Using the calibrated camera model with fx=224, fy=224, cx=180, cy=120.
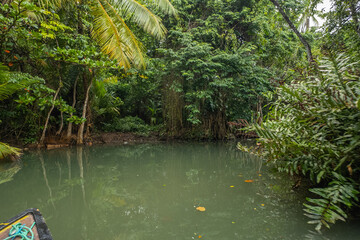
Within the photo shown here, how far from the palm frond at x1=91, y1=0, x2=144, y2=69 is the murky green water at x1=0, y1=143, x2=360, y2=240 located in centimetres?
302

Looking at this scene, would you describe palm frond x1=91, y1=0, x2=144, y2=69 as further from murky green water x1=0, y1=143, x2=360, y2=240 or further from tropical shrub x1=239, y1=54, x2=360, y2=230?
tropical shrub x1=239, y1=54, x2=360, y2=230

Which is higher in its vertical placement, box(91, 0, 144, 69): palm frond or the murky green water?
box(91, 0, 144, 69): palm frond

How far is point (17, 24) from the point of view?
4.08 meters

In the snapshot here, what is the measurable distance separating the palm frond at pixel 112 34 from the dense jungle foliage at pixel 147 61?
25 mm

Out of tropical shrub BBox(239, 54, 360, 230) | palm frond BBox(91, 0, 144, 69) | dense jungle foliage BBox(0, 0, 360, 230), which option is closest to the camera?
tropical shrub BBox(239, 54, 360, 230)

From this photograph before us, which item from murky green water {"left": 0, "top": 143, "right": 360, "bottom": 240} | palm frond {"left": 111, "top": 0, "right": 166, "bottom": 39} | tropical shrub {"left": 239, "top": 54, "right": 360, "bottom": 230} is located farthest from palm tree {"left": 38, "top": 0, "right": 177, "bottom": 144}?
tropical shrub {"left": 239, "top": 54, "right": 360, "bottom": 230}

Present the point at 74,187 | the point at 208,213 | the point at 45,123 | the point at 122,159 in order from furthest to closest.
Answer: the point at 45,123 → the point at 122,159 → the point at 74,187 → the point at 208,213

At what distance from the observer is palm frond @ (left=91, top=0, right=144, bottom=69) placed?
5586 millimetres

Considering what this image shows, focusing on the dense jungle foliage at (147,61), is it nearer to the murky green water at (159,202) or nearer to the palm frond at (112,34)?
the palm frond at (112,34)

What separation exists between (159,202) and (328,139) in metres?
1.72

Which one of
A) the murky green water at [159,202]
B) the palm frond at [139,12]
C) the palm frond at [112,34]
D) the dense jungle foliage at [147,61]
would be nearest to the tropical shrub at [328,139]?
the dense jungle foliage at [147,61]

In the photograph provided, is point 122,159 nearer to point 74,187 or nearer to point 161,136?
point 74,187

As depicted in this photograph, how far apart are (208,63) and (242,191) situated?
18.0ft

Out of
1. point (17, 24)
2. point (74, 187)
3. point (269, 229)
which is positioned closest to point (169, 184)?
point (74, 187)
